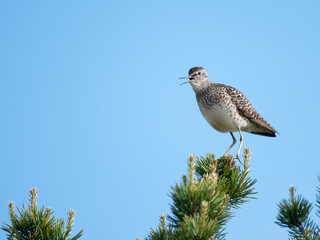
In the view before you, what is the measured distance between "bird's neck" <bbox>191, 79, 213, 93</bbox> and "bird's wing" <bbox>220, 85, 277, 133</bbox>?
20.3 inches

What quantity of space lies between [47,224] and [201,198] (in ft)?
4.76

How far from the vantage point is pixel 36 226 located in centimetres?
359

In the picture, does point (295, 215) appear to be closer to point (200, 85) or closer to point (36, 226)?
point (36, 226)

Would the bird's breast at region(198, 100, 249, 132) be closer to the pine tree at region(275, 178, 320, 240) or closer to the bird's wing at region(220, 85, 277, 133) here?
the bird's wing at region(220, 85, 277, 133)

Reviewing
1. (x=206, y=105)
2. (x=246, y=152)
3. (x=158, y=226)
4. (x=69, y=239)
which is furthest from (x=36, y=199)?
(x=206, y=105)

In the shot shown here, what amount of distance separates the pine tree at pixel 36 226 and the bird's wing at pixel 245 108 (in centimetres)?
698

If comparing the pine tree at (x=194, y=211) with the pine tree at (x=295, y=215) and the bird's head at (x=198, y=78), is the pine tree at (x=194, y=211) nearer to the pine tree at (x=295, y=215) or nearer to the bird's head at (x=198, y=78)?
the pine tree at (x=295, y=215)

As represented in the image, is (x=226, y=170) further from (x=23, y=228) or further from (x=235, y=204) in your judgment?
(x=23, y=228)

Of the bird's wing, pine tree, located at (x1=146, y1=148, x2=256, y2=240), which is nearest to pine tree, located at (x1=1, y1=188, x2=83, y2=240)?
pine tree, located at (x1=146, y1=148, x2=256, y2=240)

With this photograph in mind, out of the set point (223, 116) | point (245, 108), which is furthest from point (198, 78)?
point (223, 116)

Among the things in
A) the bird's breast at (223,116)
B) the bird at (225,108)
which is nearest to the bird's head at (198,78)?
the bird at (225,108)

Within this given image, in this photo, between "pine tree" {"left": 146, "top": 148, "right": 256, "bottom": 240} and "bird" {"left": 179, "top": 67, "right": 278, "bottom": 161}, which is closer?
"pine tree" {"left": 146, "top": 148, "right": 256, "bottom": 240}

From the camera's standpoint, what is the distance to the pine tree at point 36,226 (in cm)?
353

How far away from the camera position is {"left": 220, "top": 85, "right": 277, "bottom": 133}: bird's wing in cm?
986
